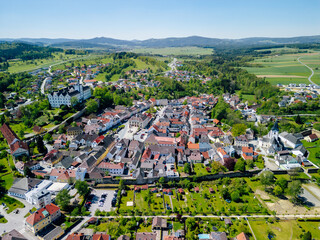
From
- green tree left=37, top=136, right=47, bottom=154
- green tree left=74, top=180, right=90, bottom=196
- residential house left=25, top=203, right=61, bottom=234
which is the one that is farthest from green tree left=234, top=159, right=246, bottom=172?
green tree left=37, top=136, right=47, bottom=154

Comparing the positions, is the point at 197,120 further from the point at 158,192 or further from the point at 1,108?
the point at 1,108

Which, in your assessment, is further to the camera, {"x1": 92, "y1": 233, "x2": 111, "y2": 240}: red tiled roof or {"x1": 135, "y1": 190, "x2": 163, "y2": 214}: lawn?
{"x1": 135, "y1": 190, "x2": 163, "y2": 214}: lawn

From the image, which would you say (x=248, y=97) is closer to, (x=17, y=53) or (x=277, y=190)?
(x=277, y=190)

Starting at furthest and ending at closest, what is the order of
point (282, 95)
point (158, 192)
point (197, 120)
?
1. point (282, 95)
2. point (197, 120)
3. point (158, 192)

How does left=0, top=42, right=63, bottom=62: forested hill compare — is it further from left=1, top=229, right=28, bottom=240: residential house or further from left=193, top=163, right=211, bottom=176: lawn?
left=193, top=163, right=211, bottom=176: lawn

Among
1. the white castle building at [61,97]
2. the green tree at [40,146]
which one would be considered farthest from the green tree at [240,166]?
the white castle building at [61,97]

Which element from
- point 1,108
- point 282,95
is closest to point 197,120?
point 282,95
